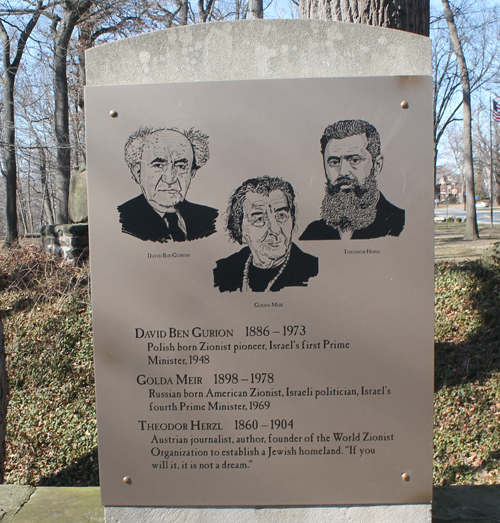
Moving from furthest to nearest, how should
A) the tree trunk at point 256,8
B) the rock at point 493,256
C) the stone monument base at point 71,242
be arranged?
the tree trunk at point 256,8
the stone monument base at point 71,242
the rock at point 493,256

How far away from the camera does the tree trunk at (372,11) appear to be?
3.21 metres

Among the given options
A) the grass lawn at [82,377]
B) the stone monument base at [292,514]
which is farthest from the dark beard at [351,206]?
the grass lawn at [82,377]

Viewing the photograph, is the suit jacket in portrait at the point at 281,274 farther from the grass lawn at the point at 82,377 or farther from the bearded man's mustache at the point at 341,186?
the grass lawn at the point at 82,377

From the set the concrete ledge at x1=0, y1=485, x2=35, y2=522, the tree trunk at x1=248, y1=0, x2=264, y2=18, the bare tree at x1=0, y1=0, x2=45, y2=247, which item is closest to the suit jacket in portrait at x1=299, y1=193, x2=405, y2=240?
the concrete ledge at x1=0, y1=485, x2=35, y2=522

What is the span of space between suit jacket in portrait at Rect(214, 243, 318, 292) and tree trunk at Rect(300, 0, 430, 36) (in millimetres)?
2015

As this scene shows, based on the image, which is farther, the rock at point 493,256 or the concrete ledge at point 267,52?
the rock at point 493,256

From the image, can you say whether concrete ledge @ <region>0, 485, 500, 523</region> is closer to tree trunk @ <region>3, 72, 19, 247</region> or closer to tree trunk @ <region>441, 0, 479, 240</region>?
tree trunk @ <region>3, 72, 19, 247</region>

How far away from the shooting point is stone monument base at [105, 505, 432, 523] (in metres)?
2.03

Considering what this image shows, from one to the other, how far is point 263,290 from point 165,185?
1.93 feet

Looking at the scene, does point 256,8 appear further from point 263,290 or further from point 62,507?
point 62,507

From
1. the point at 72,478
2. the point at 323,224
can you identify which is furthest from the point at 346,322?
the point at 72,478

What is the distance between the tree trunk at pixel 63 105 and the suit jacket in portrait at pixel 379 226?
1138cm

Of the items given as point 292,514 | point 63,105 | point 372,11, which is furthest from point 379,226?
point 63,105

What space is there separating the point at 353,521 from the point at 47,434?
13.4 ft
